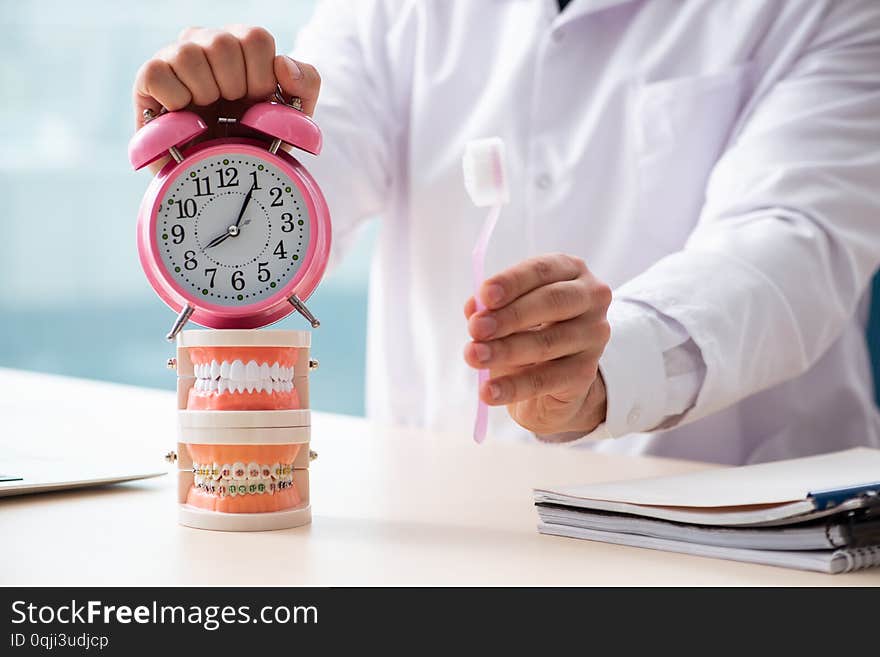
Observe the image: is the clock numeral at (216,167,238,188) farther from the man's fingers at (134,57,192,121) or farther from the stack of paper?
the stack of paper

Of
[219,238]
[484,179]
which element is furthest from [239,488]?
[484,179]

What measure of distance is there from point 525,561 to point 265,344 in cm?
24

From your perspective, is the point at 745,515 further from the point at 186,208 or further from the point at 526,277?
the point at 186,208

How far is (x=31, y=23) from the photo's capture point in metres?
3.79

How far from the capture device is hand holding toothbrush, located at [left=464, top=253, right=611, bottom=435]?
687 millimetres

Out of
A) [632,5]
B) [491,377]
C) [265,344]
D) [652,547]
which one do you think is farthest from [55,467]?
[632,5]

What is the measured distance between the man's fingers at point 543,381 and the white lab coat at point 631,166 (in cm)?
36

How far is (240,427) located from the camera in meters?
0.69

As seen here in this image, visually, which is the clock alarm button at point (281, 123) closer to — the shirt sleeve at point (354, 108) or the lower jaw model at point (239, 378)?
the lower jaw model at point (239, 378)

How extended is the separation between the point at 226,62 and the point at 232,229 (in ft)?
0.40

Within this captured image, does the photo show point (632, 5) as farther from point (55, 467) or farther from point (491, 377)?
point (55, 467)

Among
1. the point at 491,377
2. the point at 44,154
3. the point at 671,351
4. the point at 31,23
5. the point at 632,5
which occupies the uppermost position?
the point at 31,23

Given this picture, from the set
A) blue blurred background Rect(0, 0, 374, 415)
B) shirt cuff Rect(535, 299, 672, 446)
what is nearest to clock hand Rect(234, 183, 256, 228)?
shirt cuff Rect(535, 299, 672, 446)

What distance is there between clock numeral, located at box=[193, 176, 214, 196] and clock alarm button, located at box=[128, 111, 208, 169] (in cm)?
3
